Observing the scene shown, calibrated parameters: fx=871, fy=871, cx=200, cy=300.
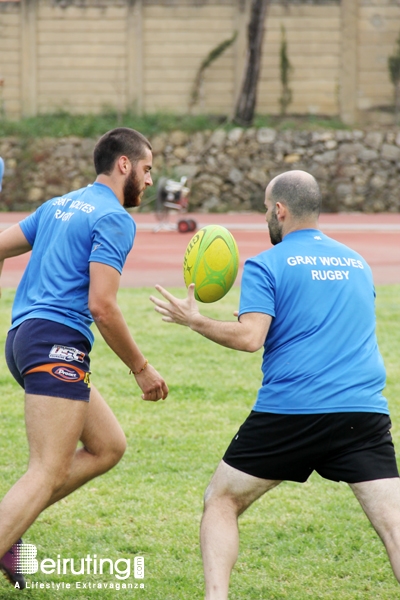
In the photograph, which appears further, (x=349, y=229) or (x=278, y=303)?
(x=349, y=229)

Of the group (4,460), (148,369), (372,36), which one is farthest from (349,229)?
(148,369)

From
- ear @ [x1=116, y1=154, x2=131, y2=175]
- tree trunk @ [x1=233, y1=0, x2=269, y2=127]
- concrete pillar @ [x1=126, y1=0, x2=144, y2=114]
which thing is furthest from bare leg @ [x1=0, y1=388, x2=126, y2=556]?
concrete pillar @ [x1=126, y1=0, x2=144, y2=114]

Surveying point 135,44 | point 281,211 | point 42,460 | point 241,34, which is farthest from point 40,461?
point 241,34

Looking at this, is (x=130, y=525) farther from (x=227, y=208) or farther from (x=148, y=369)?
(x=227, y=208)

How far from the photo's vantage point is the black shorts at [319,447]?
3.67 m

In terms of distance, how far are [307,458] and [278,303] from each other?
26.5 inches

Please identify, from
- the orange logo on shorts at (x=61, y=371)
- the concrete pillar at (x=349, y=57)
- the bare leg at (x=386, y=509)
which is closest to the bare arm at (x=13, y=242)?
the orange logo on shorts at (x=61, y=371)

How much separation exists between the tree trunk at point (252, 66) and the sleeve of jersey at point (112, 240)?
23209mm

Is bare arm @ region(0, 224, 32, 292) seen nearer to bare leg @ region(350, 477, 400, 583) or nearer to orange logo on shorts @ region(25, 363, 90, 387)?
orange logo on shorts @ region(25, 363, 90, 387)

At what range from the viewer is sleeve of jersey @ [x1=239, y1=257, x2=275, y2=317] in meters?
3.67

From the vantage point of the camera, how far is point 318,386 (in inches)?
145

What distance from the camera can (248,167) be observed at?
26250mm

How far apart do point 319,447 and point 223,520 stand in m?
0.51

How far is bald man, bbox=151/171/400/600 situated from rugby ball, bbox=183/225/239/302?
2.13 ft
